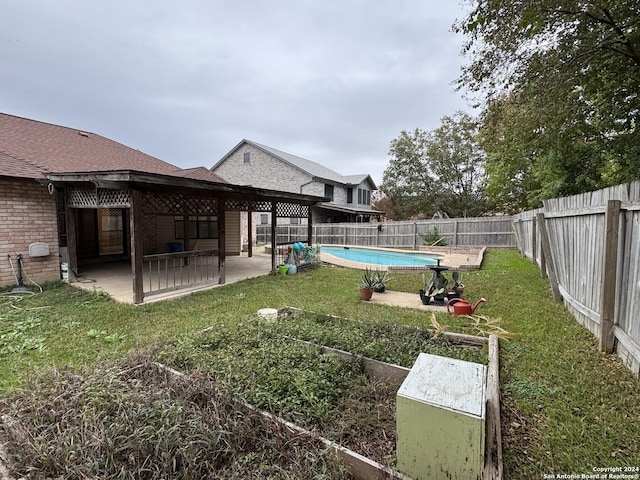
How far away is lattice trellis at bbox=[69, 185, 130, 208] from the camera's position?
6328mm

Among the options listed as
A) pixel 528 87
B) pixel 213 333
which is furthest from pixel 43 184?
pixel 528 87

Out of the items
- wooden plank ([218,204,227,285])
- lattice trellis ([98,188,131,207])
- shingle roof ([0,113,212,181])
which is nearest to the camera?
lattice trellis ([98,188,131,207])

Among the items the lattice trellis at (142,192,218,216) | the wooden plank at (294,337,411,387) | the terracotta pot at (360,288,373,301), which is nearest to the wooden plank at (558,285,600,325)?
the wooden plank at (294,337,411,387)

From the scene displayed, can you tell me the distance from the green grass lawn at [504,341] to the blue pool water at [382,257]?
493 centimetres

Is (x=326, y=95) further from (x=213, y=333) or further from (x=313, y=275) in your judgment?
(x=213, y=333)

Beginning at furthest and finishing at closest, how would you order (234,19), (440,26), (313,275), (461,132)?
(461,132) → (313,275) → (234,19) → (440,26)

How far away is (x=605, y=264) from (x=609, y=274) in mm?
114

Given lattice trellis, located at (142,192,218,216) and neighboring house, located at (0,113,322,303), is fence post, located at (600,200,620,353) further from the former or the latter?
lattice trellis, located at (142,192,218,216)

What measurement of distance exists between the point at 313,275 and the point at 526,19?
289 inches

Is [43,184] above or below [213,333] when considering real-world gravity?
above

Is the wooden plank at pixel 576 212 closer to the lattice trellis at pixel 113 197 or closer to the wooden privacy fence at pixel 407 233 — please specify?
the lattice trellis at pixel 113 197

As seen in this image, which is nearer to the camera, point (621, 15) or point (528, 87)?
point (621, 15)

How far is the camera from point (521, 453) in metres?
2.14

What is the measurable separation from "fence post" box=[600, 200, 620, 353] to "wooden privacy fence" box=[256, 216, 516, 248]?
48.0 ft
